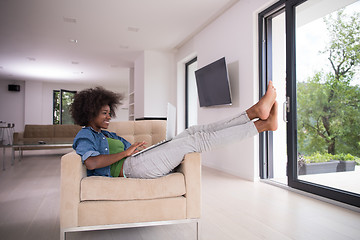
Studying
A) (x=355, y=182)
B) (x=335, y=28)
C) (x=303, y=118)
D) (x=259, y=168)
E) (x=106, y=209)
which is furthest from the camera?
(x=259, y=168)

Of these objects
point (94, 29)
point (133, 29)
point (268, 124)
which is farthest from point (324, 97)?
point (94, 29)

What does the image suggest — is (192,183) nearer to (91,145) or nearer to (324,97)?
(91,145)

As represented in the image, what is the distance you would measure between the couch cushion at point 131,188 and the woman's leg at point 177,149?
0.24ft

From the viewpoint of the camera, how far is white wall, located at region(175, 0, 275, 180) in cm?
355

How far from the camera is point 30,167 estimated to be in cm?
458

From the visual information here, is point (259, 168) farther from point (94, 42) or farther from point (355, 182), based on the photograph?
point (94, 42)

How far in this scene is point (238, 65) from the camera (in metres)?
3.88

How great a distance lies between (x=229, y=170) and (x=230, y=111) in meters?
0.91

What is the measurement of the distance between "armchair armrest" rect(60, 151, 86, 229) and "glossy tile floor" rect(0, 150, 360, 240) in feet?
1.00

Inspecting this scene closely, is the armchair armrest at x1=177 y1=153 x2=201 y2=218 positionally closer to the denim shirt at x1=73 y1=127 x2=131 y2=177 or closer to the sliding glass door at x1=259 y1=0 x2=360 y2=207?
the denim shirt at x1=73 y1=127 x2=131 y2=177

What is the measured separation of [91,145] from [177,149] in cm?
53

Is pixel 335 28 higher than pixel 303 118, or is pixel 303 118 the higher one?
pixel 335 28

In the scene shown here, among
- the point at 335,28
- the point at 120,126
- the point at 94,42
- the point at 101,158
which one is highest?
the point at 94,42

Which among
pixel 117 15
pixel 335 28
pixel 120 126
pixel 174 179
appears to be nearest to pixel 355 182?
pixel 335 28
